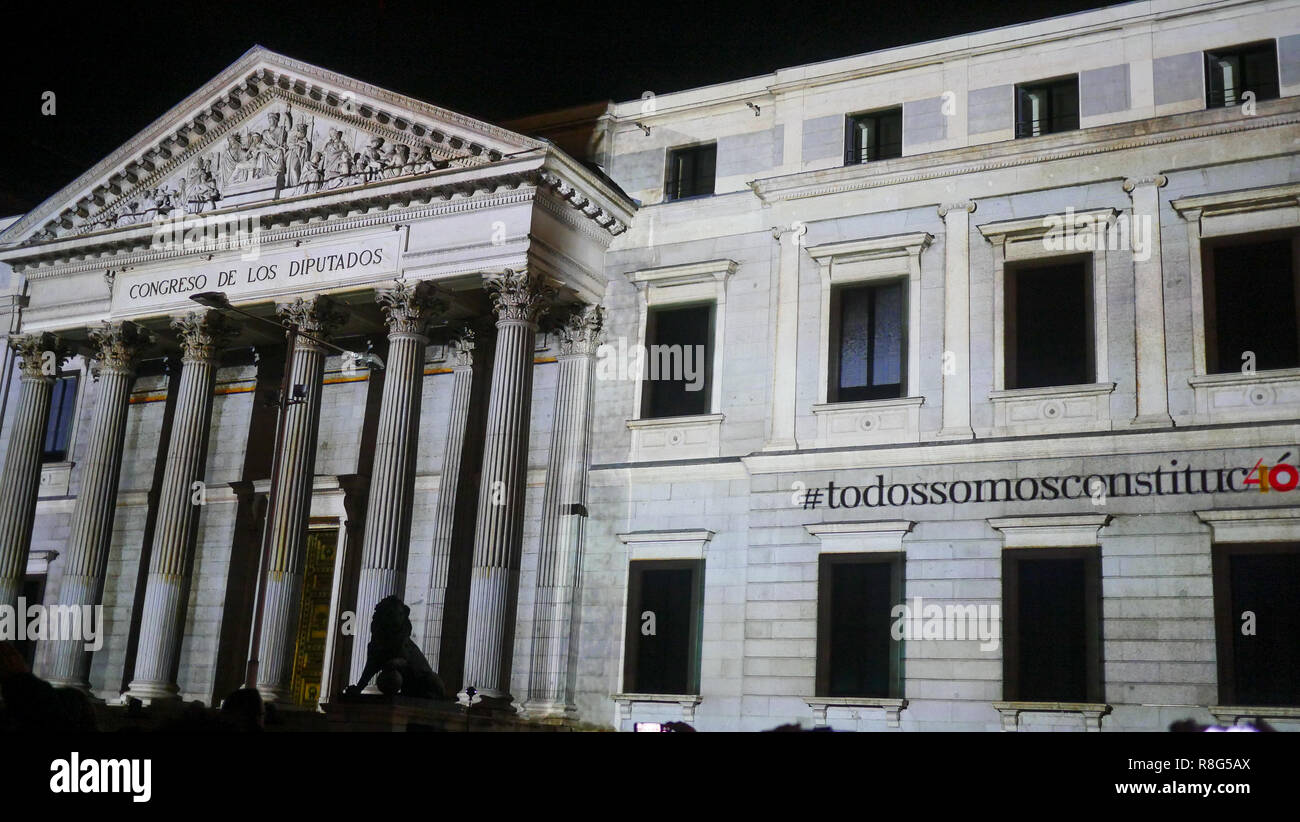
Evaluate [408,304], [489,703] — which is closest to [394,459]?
[408,304]

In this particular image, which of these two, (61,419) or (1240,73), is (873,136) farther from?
(61,419)

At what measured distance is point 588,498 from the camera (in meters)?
27.5

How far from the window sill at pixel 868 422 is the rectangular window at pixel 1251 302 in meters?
5.45

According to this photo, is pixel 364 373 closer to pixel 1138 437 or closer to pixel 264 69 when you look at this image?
pixel 264 69

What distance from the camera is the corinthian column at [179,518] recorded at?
27875mm

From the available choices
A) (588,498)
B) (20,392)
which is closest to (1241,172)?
(588,498)

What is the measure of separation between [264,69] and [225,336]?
21.3ft

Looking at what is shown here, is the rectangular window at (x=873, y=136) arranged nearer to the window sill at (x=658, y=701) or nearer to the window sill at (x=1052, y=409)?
the window sill at (x=1052, y=409)

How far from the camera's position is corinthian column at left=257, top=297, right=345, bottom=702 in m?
26.0

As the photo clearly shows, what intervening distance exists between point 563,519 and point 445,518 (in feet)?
8.58

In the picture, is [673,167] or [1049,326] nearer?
[1049,326]

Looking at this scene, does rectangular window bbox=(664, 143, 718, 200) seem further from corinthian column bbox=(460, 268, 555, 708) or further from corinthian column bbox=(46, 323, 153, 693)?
corinthian column bbox=(46, 323, 153, 693)

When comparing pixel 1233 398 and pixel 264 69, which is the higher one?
pixel 264 69

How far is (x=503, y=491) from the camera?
83.9ft
